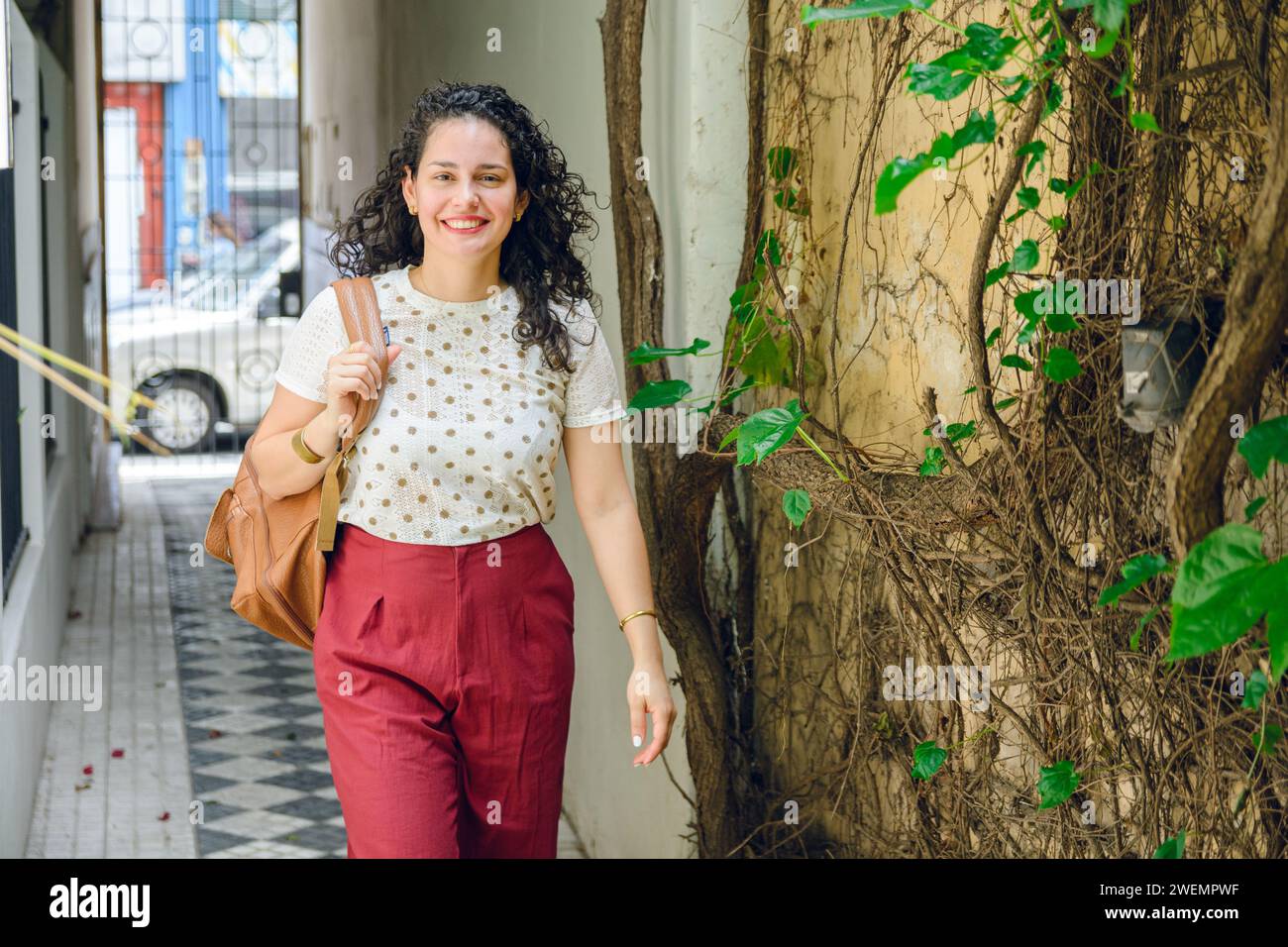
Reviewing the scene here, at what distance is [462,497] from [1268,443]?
44.1 inches

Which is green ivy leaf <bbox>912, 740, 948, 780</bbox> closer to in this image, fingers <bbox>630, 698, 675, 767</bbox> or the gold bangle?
fingers <bbox>630, 698, 675, 767</bbox>

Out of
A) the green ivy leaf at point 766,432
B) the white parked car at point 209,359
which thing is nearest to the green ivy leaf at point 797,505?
the green ivy leaf at point 766,432

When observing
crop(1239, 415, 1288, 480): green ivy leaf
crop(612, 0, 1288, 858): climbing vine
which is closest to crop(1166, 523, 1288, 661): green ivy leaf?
crop(612, 0, 1288, 858): climbing vine

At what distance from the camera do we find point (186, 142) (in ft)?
68.4

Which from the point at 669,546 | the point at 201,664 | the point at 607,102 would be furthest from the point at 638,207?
the point at 201,664

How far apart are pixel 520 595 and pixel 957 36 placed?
1.29m

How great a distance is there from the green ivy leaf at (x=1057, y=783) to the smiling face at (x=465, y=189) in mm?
1177

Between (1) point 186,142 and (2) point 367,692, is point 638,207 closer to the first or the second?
(2) point 367,692

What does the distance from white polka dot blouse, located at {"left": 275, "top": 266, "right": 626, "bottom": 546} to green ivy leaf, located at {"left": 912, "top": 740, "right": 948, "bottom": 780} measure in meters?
0.81

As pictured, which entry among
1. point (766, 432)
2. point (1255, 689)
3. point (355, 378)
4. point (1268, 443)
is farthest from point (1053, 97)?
point (355, 378)

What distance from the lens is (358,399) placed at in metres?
2.22

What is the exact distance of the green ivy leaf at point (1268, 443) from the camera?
5.58 feet

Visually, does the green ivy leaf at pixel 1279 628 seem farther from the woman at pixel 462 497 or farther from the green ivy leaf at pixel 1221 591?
the woman at pixel 462 497

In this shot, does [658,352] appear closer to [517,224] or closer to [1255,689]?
[517,224]
